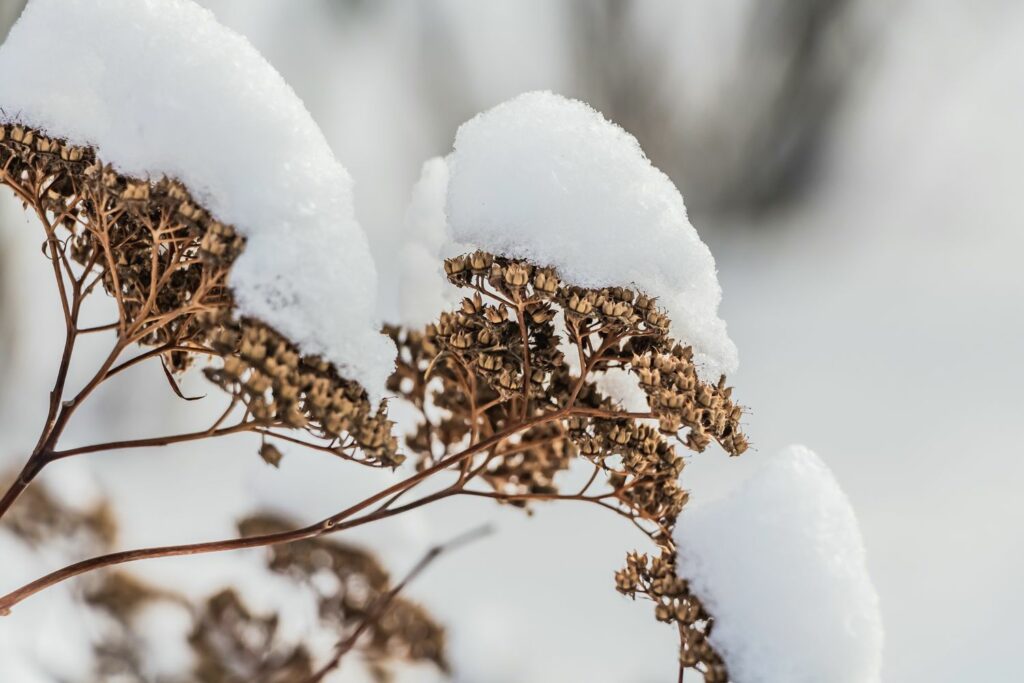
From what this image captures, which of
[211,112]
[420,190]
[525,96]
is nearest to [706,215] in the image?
[420,190]

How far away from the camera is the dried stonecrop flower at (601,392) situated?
615mm

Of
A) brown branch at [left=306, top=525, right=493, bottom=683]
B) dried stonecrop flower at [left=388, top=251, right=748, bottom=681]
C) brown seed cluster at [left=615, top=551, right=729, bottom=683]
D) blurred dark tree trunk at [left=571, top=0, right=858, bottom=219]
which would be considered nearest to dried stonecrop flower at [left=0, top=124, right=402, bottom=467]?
dried stonecrop flower at [left=388, top=251, right=748, bottom=681]

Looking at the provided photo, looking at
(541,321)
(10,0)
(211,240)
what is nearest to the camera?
(211,240)

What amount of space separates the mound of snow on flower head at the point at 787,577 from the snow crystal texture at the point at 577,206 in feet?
0.40

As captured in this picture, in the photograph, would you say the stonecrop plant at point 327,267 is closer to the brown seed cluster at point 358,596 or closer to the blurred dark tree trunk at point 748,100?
the brown seed cluster at point 358,596

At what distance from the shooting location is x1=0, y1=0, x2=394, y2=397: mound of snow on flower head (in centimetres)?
54

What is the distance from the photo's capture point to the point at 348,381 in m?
0.55

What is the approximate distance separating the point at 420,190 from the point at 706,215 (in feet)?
3.79

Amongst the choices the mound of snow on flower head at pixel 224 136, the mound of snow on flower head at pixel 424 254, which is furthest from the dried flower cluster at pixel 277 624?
the mound of snow on flower head at pixel 224 136

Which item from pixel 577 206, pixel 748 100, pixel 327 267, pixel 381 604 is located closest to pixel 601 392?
pixel 577 206

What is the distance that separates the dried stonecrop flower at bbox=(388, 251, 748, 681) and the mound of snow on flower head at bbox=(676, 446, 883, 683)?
0.03 m

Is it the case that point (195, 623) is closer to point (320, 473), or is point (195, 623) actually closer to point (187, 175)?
point (320, 473)

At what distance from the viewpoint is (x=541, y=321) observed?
658 mm

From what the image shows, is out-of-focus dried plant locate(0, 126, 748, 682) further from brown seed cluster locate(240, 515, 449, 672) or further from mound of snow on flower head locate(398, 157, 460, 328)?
brown seed cluster locate(240, 515, 449, 672)
